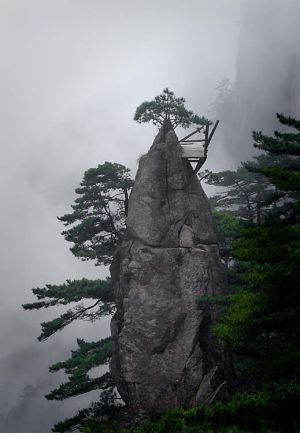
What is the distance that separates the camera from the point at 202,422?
693cm

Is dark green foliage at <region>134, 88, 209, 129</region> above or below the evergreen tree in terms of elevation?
above

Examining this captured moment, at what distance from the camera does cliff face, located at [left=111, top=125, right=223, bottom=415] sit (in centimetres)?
1859

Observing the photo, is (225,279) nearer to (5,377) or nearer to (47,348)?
(47,348)

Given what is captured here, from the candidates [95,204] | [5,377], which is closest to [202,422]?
[95,204]

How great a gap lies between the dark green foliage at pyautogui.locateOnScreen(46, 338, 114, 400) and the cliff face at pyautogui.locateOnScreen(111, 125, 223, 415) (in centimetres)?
93

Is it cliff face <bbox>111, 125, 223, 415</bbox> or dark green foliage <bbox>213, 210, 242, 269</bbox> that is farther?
dark green foliage <bbox>213, 210, 242, 269</bbox>

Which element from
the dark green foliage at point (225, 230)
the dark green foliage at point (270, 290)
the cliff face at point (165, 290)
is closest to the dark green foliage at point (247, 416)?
the dark green foliage at point (270, 290)

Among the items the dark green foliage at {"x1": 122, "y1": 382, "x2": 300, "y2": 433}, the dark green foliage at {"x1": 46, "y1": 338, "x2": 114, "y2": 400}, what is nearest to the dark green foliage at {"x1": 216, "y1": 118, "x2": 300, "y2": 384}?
the dark green foliage at {"x1": 122, "y1": 382, "x2": 300, "y2": 433}

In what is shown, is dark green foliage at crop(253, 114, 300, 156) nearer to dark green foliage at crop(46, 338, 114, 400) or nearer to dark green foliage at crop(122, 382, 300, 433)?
dark green foliage at crop(122, 382, 300, 433)

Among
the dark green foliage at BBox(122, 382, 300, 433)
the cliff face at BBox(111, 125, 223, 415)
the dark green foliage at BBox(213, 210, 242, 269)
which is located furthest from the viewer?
the dark green foliage at BBox(213, 210, 242, 269)

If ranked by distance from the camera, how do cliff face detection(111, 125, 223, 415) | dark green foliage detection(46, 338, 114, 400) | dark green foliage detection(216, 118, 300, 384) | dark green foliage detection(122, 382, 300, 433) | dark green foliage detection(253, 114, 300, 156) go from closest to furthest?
dark green foliage detection(122, 382, 300, 433) < dark green foliage detection(216, 118, 300, 384) < dark green foliage detection(253, 114, 300, 156) < dark green foliage detection(46, 338, 114, 400) < cliff face detection(111, 125, 223, 415)

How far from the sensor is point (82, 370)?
18234mm

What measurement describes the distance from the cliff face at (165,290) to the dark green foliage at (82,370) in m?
0.93

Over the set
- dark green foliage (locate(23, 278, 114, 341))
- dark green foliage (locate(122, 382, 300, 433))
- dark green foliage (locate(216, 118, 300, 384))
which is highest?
dark green foliage (locate(23, 278, 114, 341))
